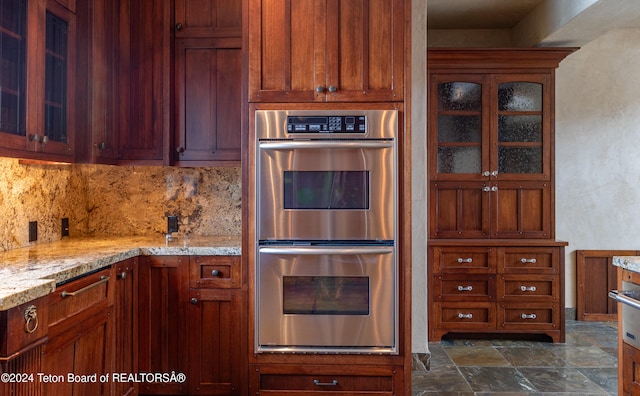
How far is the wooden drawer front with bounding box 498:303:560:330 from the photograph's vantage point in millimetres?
3609

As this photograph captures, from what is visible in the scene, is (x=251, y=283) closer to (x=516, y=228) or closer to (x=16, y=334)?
(x=16, y=334)

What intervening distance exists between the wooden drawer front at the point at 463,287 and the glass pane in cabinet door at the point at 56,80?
116 inches

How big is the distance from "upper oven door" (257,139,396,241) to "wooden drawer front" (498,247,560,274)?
1848 mm

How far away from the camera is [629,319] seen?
1950mm

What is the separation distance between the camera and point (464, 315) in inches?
144

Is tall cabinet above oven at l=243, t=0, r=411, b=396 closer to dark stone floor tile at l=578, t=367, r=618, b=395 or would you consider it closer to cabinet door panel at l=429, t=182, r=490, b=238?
dark stone floor tile at l=578, t=367, r=618, b=395

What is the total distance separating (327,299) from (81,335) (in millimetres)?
1144

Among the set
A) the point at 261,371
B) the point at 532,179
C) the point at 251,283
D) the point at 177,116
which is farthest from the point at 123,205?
the point at 532,179

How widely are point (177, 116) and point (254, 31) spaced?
783 mm

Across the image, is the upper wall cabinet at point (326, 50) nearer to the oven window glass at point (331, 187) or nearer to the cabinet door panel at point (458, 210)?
the oven window glass at point (331, 187)

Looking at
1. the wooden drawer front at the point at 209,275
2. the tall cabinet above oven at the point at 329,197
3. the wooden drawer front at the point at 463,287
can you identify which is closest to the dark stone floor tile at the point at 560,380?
the wooden drawer front at the point at 463,287

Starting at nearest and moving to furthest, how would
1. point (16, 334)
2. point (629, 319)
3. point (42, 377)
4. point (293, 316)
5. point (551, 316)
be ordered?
point (16, 334), point (42, 377), point (629, 319), point (293, 316), point (551, 316)

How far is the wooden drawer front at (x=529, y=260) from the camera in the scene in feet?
11.9

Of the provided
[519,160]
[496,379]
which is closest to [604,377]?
[496,379]
